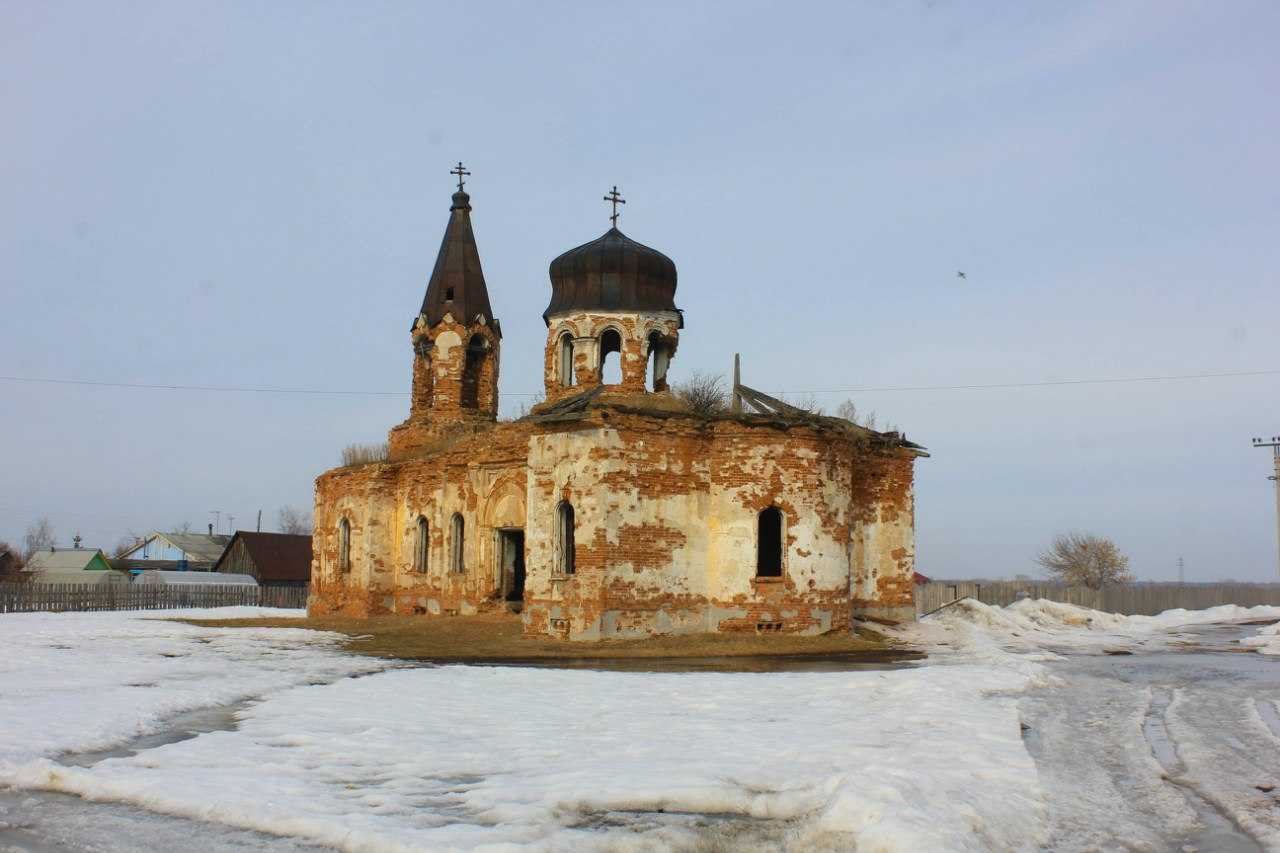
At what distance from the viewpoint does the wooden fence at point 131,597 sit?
116ft

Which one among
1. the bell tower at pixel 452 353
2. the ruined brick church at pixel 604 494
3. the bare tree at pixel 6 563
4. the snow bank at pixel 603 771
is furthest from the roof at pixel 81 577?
the snow bank at pixel 603 771

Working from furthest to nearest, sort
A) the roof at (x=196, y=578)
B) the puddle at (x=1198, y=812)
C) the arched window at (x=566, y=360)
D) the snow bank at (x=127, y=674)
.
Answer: the roof at (x=196, y=578) < the arched window at (x=566, y=360) < the snow bank at (x=127, y=674) < the puddle at (x=1198, y=812)

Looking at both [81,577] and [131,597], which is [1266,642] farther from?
[81,577]

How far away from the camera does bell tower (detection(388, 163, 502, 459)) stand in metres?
29.4

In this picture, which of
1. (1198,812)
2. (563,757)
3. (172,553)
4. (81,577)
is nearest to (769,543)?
(563,757)

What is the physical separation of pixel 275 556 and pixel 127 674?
3983 cm

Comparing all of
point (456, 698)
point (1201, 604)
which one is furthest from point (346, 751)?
point (1201, 604)

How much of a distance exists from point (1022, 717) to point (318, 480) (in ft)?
82.0

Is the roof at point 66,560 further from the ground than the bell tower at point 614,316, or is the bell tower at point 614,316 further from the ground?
the bell tower at point 614,316

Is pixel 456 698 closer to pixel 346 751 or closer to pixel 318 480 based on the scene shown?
pixel 346 751

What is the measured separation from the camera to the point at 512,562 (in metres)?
25.2

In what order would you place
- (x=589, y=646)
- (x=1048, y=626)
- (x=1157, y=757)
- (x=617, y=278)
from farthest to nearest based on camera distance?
(x=1048, y=626)
(x=617, y=278)
(x=589, y=646)
(x=1157, y=757)

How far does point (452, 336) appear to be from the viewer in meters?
29.5

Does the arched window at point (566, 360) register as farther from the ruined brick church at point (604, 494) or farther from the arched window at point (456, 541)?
the arched window at point (456, 541)
